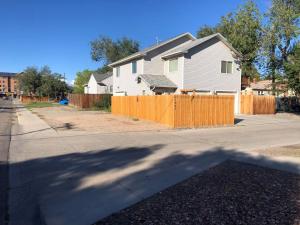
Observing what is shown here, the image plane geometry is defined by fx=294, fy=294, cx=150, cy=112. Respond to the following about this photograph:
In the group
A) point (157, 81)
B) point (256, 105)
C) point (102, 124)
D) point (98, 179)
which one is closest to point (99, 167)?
point (98, 179)

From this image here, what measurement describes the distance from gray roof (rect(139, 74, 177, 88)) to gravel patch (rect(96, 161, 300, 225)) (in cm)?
2058

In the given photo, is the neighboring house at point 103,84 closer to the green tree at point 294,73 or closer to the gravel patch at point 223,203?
the green tree at point 294,73

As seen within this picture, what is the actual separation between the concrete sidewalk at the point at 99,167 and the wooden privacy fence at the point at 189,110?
11.4 feet

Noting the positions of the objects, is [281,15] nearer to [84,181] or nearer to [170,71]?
[170,71]

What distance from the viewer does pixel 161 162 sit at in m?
8.24

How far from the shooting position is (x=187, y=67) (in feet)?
88.1

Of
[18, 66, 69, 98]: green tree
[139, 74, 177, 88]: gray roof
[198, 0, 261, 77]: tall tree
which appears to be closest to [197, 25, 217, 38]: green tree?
[198, 0, 261, 77]: tall tree

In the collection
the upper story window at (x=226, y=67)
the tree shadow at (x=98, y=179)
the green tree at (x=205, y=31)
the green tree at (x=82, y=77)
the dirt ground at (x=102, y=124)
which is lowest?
the tree shadow at (x=98, y=179)

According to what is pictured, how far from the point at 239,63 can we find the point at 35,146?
24177mm

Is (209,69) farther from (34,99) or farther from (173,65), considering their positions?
(34,99)

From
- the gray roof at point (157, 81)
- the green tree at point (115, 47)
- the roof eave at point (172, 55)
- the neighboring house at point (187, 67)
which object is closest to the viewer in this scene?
the roof eave at point (172, 55)

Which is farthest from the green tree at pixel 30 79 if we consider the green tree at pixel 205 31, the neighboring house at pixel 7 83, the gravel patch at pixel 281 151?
the neighboring house at pixel 7 83

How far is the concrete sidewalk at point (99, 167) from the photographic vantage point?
5.02 meters

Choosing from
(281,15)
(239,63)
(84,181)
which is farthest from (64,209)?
(281,15)
